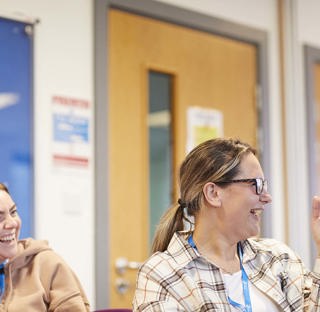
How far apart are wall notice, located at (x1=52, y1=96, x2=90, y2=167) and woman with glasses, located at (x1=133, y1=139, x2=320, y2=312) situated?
878 mm

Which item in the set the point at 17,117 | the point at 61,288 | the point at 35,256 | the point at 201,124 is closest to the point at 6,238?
the point at 35,256

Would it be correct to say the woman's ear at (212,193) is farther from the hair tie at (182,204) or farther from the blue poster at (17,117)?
the blue poster at (17,117)

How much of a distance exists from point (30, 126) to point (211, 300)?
120 centimetres

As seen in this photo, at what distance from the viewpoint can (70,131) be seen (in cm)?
302

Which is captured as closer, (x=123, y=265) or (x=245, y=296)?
(x=245, y=296)

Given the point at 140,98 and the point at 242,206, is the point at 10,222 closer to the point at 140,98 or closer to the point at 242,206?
the point at 242,206

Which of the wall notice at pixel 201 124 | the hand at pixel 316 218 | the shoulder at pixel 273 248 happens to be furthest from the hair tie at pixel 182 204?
the wall notice at pixel 201 124

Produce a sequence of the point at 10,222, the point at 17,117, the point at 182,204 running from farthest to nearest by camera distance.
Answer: the point at 17,117
the point at 10,222
the point at 182,204

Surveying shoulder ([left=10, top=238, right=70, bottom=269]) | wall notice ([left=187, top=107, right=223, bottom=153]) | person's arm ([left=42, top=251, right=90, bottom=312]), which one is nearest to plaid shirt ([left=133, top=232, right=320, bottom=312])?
person's arm ([left=42, top=251, right=90, bottom=312])

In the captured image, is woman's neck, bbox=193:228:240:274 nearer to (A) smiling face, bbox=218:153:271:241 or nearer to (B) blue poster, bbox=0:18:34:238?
(A) smiling face, bbox=218:153:271:241

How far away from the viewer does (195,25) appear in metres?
3.55

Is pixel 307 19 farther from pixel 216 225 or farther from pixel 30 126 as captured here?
pixel 216 225

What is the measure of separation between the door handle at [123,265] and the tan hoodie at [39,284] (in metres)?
0.74

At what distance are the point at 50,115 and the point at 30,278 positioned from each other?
84 centimetres
